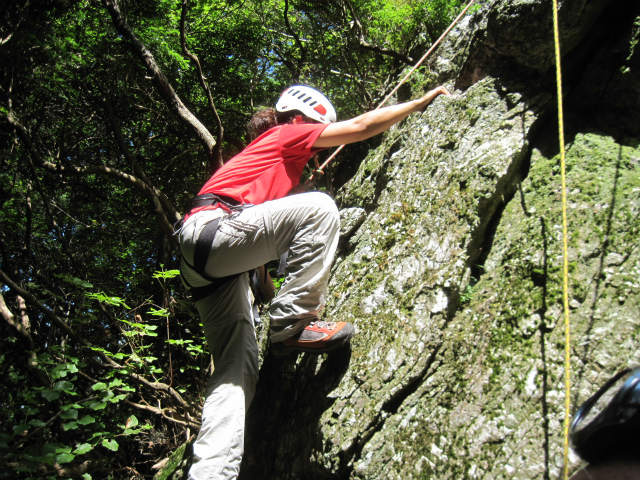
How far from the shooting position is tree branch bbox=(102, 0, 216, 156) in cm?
462

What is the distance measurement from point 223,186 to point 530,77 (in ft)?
8.88

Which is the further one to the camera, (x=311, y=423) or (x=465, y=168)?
(x=465, y=168)

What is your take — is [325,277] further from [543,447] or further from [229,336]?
[543,447]

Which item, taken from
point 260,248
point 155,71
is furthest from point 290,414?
point 155,71

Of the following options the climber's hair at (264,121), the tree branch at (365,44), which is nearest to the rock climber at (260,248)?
the climber's hair at (264,121)

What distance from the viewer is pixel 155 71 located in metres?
4.70

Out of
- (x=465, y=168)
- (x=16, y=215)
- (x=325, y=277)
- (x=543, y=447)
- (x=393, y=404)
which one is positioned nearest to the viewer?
(x=543, y=447)

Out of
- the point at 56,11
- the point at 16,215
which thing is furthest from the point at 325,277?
the point at 16,215

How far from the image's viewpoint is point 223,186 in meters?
2.84

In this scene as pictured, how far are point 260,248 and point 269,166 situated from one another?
67 centimetres

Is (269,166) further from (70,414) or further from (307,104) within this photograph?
(70,414)

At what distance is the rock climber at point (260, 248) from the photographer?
2533 millimetres

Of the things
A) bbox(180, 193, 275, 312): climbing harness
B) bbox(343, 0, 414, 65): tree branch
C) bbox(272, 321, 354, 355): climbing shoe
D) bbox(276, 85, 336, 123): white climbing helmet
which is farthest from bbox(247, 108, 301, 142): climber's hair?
bbox(343, 0, 414, 65): tree branch

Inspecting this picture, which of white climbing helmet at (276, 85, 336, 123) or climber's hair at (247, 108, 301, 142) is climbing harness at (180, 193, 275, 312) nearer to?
climber's hair at (247, 108, 301, 142)
